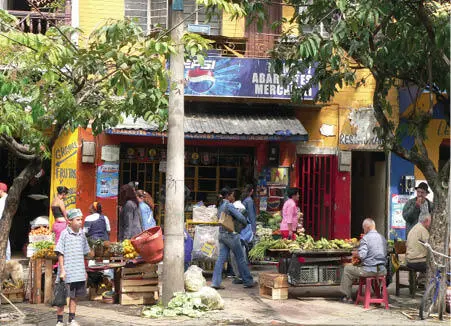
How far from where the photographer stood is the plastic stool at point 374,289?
1116 centimetres

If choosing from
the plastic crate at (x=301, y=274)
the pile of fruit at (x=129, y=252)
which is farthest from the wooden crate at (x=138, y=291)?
the plastic crate at (x=301, y=274)

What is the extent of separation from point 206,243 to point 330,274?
9.40 ft

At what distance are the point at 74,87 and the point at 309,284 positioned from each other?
5107 mm

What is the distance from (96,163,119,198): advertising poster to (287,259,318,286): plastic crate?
5860 mm

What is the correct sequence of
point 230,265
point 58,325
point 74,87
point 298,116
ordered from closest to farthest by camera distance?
1. point 58,325
2. point 74,87
3. point 230,265
4. point 298,116

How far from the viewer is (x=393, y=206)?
17.5 m

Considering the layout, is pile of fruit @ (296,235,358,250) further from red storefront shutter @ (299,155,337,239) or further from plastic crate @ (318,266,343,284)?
red storefront shutter @ (299,155,337,239)

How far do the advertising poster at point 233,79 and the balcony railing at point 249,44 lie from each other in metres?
0.57

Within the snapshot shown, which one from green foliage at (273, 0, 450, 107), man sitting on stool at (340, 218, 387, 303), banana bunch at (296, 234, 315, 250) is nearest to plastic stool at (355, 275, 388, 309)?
man sitting on stool at (340, 218, 387, 303)

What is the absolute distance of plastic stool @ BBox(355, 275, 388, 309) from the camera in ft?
36.6

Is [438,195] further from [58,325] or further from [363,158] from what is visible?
[363,158]

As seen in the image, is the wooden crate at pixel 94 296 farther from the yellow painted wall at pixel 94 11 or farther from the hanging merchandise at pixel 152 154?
the yellow painted wall at pixel 94 11

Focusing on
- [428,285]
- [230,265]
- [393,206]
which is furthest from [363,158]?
[428,285]

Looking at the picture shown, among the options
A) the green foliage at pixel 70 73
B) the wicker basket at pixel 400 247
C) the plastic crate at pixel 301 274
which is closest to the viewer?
the green foliage at pixel 70 73
